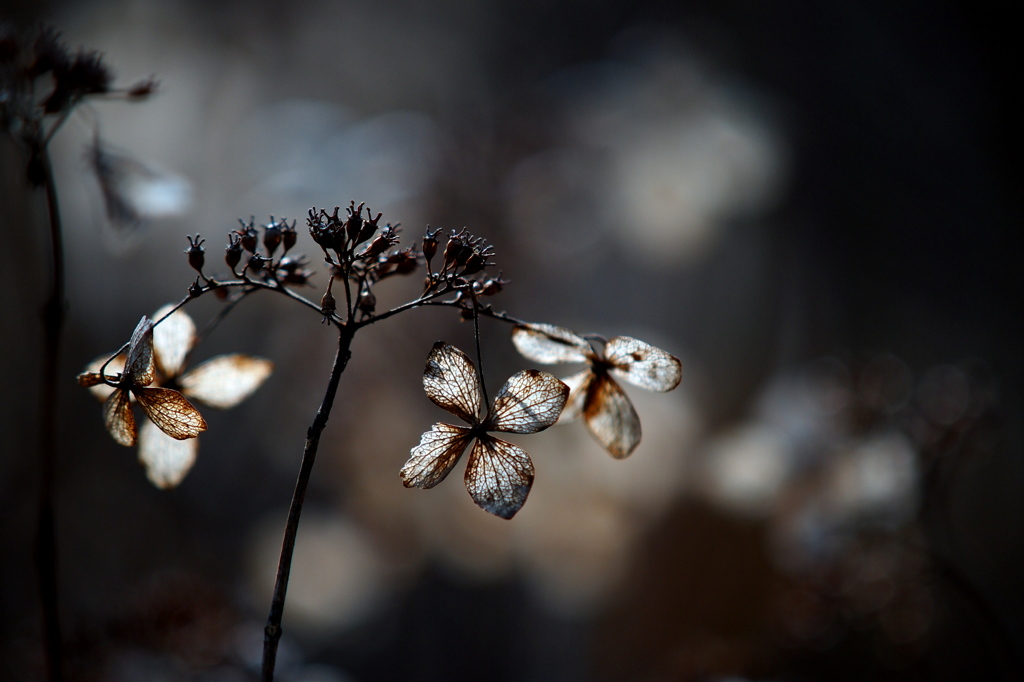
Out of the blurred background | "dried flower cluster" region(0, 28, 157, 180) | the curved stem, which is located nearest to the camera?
the curved stem

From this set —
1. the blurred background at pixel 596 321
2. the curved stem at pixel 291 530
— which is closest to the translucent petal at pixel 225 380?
the curved stem at pixel 291 530

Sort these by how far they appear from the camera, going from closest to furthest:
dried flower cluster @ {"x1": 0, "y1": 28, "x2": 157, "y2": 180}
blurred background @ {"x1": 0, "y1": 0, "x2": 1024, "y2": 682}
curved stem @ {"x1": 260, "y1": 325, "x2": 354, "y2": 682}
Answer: curved stem @ {"x1": 260, "y1": 325, "x2": 354, "y2": 682}
dried flower cluster @ {"x1": 0, "y1": 28, "x2": 157, "y2": 180}
blurred background @ {"x1": 0, "y1": 0, "x2": 1024, "y2": 682}

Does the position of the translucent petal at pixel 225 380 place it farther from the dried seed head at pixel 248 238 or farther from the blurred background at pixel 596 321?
the blurred background at pixel 596 321

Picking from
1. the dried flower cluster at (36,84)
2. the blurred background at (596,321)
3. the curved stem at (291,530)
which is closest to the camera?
the curved stem at (291,530)

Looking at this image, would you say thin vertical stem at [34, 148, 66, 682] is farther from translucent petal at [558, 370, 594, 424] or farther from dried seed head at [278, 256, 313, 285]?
translucent petal at [558, 370, 594, 424]

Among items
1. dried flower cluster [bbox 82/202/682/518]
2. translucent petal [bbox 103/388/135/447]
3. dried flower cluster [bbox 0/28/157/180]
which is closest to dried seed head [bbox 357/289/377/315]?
dried flower cluster [bbox 82/202/682/518]

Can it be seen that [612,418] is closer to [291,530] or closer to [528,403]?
[528,403]

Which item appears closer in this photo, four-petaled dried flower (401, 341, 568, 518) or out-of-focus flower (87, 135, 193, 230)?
four-petaled dried flower (401, 341, 568, 518)
